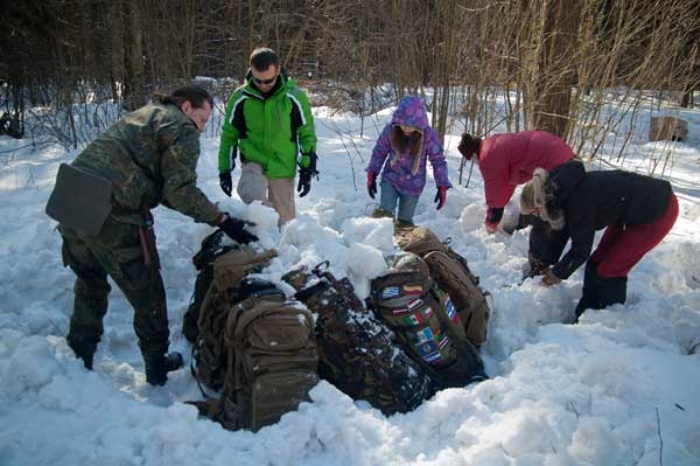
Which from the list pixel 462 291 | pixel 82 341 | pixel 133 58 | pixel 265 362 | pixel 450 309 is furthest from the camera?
pixel 133 58

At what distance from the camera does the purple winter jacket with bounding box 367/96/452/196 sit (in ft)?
14.7

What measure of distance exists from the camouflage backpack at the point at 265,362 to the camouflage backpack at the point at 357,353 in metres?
0.19

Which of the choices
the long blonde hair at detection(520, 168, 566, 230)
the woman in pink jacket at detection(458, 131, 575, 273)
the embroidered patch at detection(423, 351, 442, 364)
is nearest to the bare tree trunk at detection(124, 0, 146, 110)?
the woman in pink jacket at detection(458, 131, 575, 273)

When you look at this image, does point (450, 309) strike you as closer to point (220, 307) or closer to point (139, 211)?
point (220, 307)

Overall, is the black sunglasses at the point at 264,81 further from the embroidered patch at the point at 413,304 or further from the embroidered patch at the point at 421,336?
the embroidered patch at the point at 421,336

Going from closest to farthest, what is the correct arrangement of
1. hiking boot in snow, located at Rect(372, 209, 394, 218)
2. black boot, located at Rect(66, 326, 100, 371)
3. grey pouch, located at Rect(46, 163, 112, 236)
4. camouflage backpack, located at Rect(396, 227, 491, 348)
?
1. grey pouch, located at Rect(46, 163, 112, 236)
2. black boot, located at Rect(66, 326, 100, 371)
3. camouflage backpack, located at Rect(396, 227, 491, 348)
4. hiking boot in snow, located at Rect(372, 209, 394, 218)

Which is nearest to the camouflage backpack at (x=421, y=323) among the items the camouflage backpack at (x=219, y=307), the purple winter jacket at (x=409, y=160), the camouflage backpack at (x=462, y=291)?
the camouflage backpack at (x=462, y=291)

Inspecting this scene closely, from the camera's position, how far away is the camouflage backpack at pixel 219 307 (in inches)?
113

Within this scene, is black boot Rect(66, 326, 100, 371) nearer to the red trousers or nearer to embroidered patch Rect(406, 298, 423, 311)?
embroidered patch Rect(406, 298, 423, 311)

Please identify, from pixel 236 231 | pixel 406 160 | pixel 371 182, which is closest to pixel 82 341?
pixel 236 231

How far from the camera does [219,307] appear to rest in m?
3.00

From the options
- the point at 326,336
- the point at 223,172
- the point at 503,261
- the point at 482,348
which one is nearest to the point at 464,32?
the point at 503,261

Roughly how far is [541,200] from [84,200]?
9.91 feet

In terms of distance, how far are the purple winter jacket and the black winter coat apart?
4.04 feet
